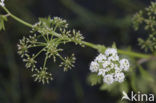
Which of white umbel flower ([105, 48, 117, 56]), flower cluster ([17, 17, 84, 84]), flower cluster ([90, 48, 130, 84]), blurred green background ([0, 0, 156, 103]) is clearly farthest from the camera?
blurred green background ([0, 0, 156, 103])

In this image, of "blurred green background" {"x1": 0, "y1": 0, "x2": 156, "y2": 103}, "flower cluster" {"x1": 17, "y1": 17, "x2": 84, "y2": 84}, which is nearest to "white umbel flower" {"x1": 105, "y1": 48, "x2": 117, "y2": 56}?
"flower cluster" {"x1": 17, "y1": 17, "x2": 84, "y2": 84}

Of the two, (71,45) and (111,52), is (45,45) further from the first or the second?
(71,45)

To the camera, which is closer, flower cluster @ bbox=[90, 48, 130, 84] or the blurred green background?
flower cluster @ bbox=[90, 48, 130, 84]

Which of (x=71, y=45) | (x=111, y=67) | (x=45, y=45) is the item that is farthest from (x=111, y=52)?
(x=71, y=45)

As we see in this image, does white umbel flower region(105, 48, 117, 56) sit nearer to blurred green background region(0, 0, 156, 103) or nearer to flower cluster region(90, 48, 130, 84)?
flower cluster region(90, 48, 130, 84)

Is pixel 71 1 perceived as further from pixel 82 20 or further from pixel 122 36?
pixel 122 36
